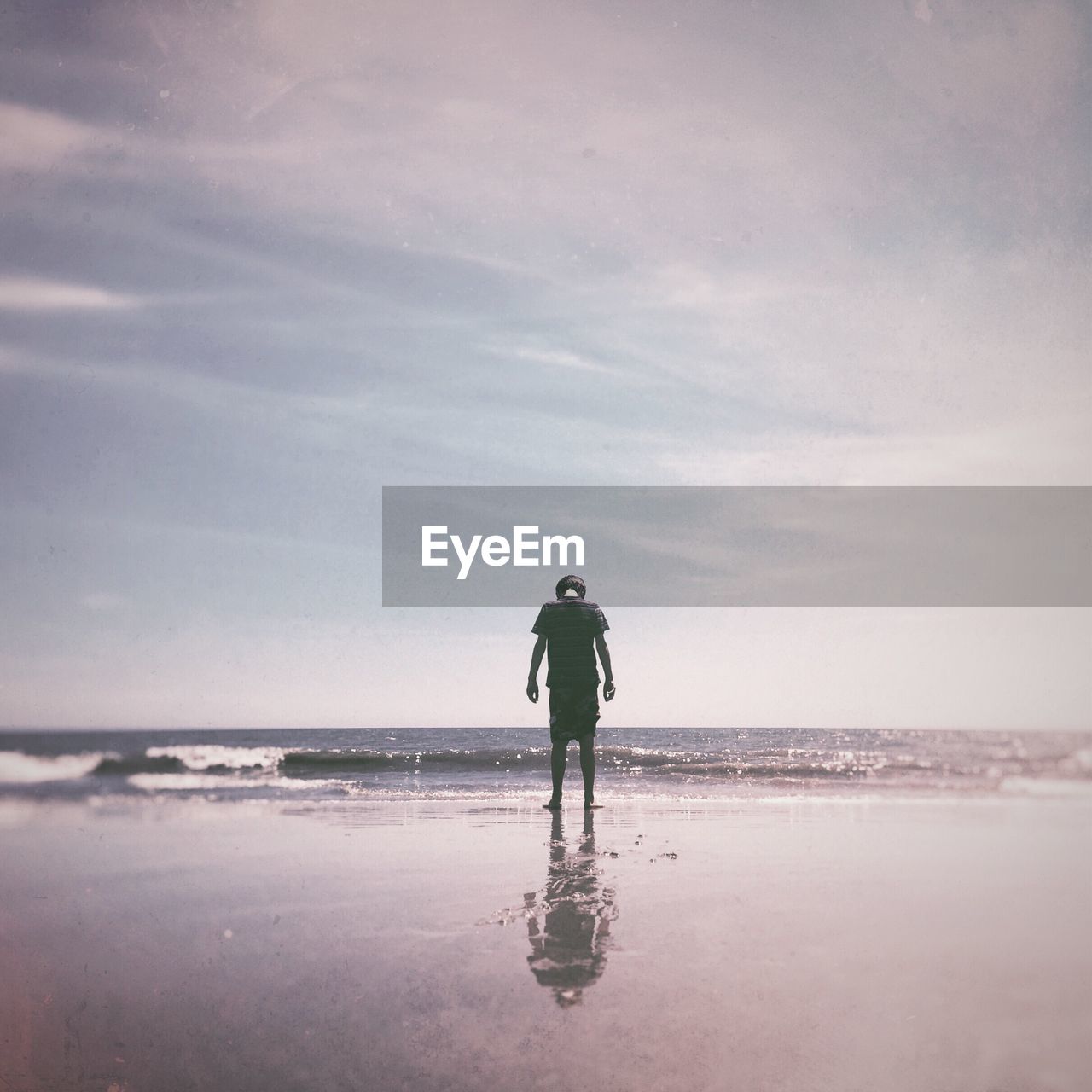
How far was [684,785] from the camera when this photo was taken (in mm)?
11328

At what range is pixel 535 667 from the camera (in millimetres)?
7188

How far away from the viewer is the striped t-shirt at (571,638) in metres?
7.07

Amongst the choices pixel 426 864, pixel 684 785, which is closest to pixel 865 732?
pixel 684 785

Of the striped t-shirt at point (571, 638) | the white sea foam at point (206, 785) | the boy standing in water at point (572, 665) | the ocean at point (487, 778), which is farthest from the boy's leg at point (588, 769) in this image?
the white sea foam at point (206, 785)

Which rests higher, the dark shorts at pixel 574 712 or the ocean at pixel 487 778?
the dark shorts at pixel 574 712

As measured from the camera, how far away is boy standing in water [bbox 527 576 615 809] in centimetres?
704

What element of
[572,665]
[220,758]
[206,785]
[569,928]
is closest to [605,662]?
[572,665]

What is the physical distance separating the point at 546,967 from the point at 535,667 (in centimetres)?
461

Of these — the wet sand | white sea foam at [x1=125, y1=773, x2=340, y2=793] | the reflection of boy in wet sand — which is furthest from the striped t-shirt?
white sea foam at [x1=125, y1=773, x2=340, y2=793]

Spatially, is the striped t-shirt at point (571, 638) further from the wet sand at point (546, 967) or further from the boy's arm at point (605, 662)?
the wet sand at point (546, 967)

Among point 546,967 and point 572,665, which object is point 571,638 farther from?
point 546,967

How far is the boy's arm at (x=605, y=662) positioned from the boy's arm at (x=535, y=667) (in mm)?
443

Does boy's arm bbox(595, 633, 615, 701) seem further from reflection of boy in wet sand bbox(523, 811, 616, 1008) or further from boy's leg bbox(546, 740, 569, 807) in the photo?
reflection of boy in wet sand bbox(523, 811, 616, 1008)

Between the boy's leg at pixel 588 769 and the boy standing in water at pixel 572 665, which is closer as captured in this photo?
the boy standing in water at pixel 572 665
